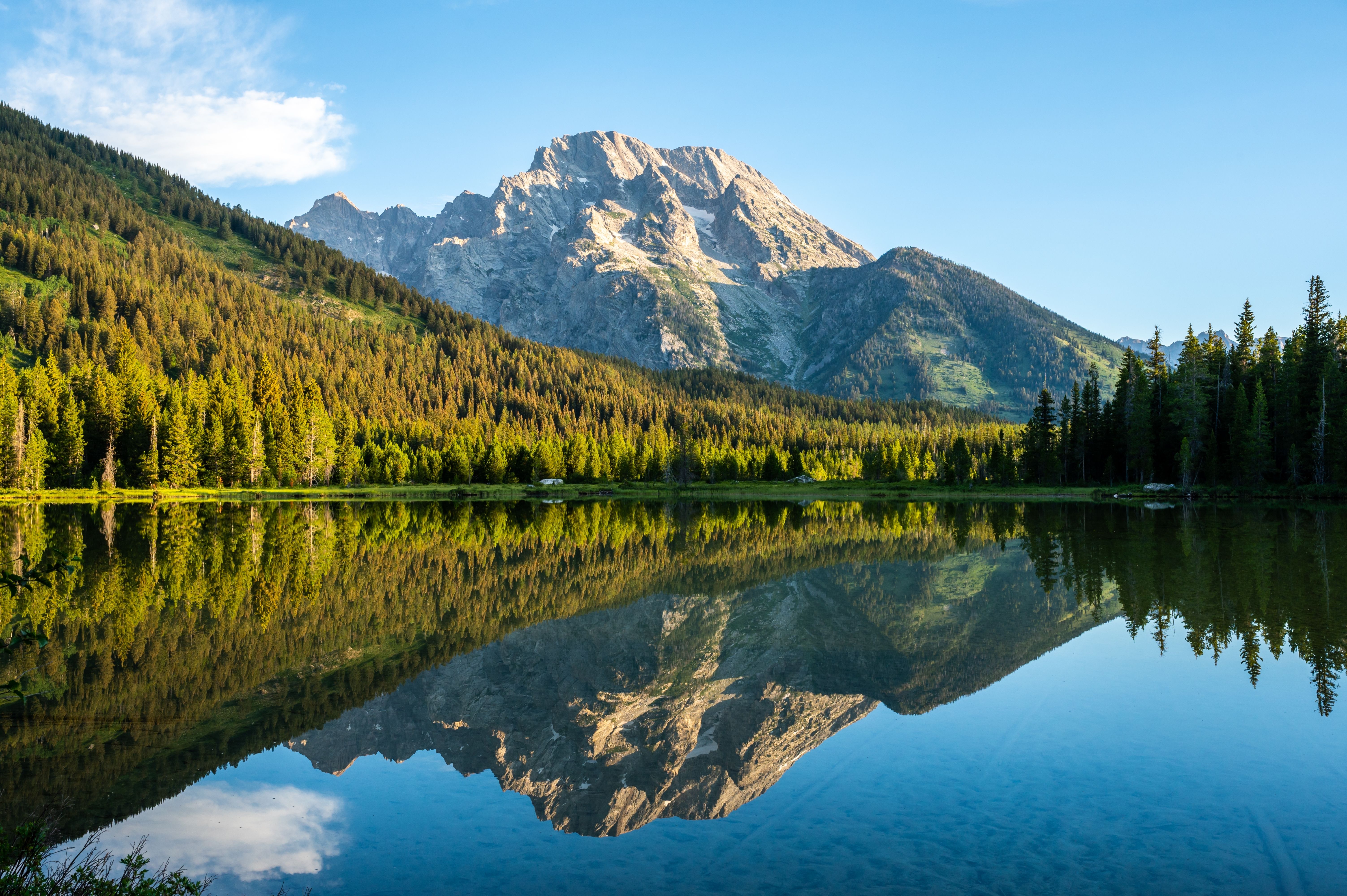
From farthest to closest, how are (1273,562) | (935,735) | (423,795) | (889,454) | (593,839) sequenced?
(889,454) < (1273,562) < (935,735) < (423,795) < (593,839)

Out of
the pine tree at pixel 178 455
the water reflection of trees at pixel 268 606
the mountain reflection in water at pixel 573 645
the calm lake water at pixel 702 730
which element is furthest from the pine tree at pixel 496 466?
the calm lake water at pixel 702 730

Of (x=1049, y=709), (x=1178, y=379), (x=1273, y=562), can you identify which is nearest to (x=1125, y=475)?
(x=1178, y=379)

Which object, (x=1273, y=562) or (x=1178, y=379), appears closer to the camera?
(x=1273, y=562)

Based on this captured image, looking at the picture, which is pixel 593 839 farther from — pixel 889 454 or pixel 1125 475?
pixel 889 454

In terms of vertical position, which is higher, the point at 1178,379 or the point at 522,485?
the point at 1178,379

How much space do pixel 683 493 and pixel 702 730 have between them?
127 meters

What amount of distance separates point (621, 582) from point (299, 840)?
24.1m

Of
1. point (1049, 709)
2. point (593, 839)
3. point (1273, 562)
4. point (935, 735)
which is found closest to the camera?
point (593, 839)

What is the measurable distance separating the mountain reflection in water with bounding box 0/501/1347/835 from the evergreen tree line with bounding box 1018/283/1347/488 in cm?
4813

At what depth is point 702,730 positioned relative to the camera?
16062mm

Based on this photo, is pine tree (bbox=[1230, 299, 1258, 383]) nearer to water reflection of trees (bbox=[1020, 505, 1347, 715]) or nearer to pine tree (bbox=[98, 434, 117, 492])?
water reflection of trees (bbox=[1020, 505, 1347, 715])

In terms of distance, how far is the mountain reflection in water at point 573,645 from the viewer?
1386 centimetres

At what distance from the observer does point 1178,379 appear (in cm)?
10156

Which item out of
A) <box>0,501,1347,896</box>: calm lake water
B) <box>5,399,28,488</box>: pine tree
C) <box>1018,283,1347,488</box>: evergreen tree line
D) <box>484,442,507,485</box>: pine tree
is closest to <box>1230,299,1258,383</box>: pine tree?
<box>1018,283,1347,488</box>: evergreen tree line
